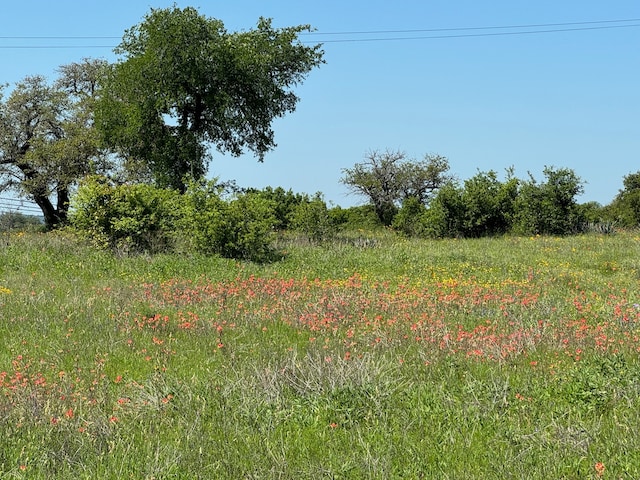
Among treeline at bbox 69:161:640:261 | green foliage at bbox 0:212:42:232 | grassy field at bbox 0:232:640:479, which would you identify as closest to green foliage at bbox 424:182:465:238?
treeline at bbox 69:161:640:261

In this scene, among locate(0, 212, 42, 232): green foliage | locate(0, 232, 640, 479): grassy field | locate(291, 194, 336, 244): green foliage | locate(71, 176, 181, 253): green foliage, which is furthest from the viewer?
locate(0, 212, 42, 232): green foliage

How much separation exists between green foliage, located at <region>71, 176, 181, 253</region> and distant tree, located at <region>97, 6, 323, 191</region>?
28.8 feet

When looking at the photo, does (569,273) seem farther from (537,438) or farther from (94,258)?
(94,258)

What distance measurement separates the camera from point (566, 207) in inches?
1123

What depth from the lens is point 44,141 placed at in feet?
113

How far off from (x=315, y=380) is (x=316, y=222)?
61.1 feet

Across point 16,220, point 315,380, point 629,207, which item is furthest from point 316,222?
point 629,207

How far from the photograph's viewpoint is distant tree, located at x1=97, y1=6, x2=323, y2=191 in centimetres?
2684

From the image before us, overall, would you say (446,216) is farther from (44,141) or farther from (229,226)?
(44,141)

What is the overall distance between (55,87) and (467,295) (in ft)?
112

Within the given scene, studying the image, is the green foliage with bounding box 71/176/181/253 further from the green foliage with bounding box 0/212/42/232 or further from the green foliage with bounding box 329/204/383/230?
the green foliage with bounding box 0/212/42/232

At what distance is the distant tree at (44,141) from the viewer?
110 ft

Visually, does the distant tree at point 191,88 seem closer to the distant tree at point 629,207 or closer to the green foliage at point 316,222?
the green foliage at point 316,222

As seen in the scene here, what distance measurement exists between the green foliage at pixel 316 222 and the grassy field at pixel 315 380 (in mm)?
11179
